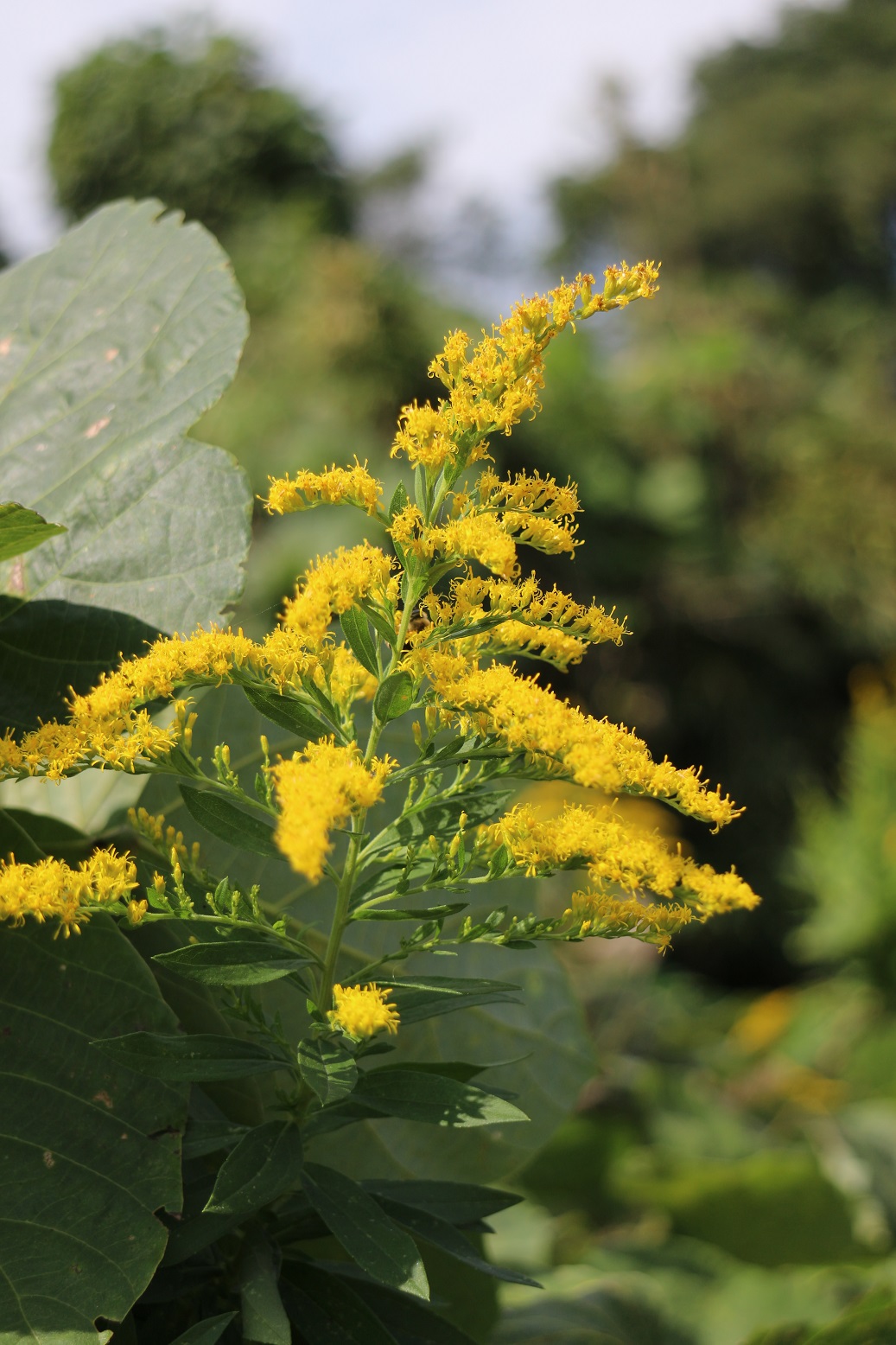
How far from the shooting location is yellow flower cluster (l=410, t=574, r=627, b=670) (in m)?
0.46

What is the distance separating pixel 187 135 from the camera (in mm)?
7352

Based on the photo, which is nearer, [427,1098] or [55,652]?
[427,1098]

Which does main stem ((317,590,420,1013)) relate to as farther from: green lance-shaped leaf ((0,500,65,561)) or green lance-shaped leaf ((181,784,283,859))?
green lance-shaped leaf ((0,500,65,561))

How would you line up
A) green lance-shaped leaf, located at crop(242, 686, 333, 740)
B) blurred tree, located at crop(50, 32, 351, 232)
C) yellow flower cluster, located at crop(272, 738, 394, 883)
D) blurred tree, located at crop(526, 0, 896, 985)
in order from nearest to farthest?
yellow flower cluster, located at crop(272, 738, 394, 883) → green lance-shaped leaf, located at crop(242, 686, 333, 740) → blurred tree, located at crop(526, 0, 896, 985) → blurred tree, located at crop(50, 32, 351, 232)

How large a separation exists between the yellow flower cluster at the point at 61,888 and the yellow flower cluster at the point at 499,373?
0.68ft

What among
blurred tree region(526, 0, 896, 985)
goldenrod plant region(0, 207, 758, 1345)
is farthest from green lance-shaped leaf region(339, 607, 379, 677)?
blurred tree region(526, 0, 896, 985)

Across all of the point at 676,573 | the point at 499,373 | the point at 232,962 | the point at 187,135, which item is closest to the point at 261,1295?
the point at 232,962

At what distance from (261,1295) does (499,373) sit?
1.25 ft

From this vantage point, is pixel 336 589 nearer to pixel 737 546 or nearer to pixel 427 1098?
pixel 427 1098

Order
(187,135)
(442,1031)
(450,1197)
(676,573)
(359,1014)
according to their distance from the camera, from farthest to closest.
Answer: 1. (187,135)
2. (676,573)
3. (442,1031)
4. (450,1197)
5. (359,1014)

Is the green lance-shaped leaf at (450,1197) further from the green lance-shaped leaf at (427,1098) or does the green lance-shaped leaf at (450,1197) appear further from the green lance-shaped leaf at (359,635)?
the green lance-shaped leaf at (359,635)

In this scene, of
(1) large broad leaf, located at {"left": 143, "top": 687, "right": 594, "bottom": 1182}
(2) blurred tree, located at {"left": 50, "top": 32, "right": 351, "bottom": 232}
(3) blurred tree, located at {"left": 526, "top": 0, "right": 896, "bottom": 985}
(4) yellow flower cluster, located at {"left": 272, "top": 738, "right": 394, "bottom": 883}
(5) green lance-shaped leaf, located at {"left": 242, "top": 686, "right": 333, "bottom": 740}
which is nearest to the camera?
(4) yellow flower cluster, located at {"left": 272, "top": 738, "right": 394, "bottom": 883}

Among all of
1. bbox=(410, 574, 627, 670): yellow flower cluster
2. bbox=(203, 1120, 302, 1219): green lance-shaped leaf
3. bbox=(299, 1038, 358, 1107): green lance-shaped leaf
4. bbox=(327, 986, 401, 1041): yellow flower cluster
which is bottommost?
bbox=(203, 1120, 302, 1219): green lance-shaped leaf

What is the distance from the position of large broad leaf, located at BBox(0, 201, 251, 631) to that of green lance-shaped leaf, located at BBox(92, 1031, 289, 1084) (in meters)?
0.20
